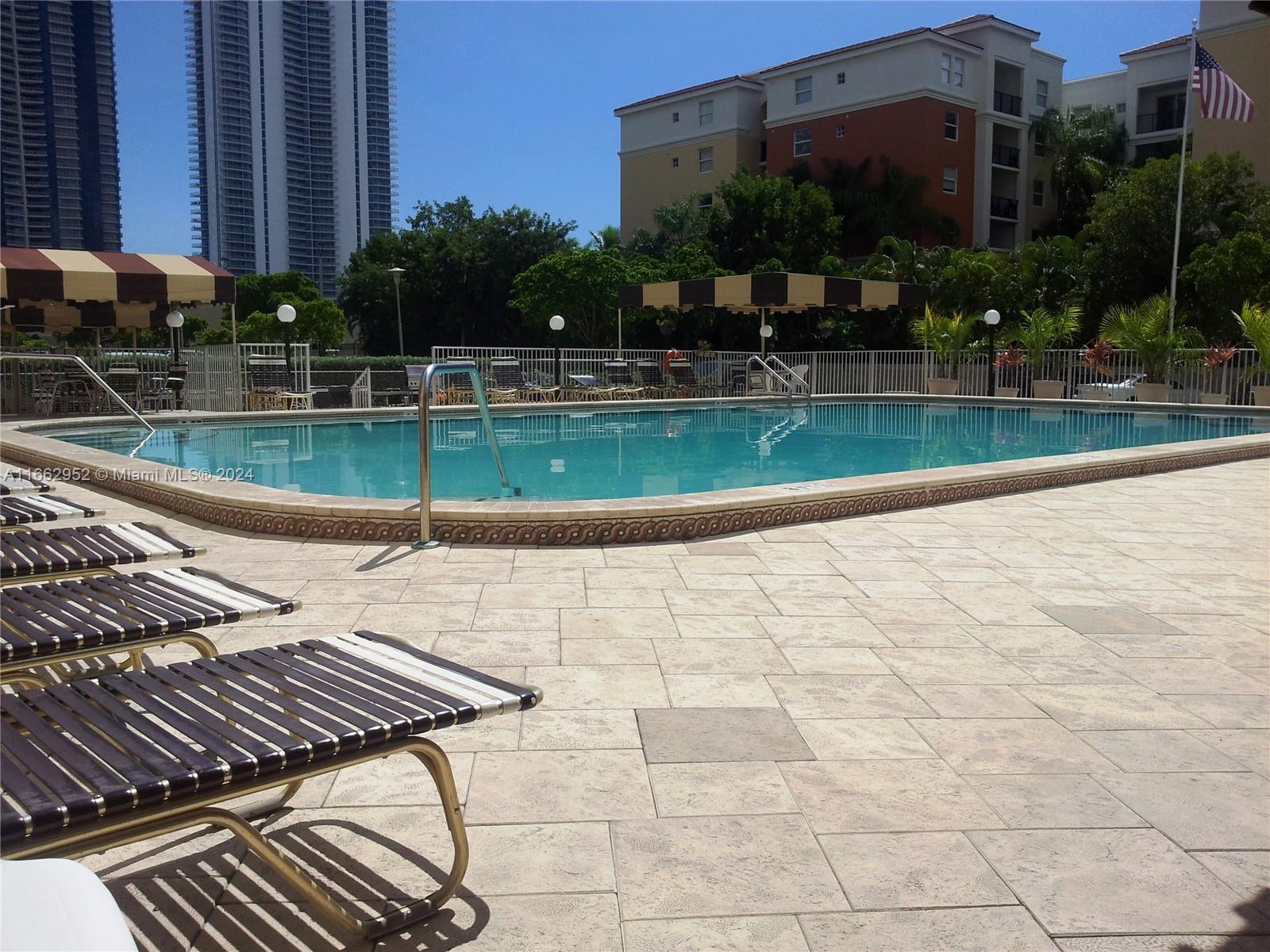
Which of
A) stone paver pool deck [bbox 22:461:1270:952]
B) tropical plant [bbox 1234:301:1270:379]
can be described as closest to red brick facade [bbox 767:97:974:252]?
tropical plant [bbox 1234:301:1270:379]

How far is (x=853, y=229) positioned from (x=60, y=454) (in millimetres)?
26084

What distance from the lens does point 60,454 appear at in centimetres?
863

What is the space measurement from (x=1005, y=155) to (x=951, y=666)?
3347cm

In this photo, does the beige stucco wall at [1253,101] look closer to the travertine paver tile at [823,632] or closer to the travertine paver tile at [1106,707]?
the travertine paver tile at [823,632]

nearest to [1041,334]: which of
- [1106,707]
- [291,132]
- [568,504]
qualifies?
[568,504]

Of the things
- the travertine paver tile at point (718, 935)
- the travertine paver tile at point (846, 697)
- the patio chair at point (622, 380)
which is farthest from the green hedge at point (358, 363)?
the travertine paver tile at point (718, 935)

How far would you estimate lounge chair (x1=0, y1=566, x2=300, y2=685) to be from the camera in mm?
2299

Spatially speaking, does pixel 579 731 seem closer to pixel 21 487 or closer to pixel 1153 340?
pixel 21 487

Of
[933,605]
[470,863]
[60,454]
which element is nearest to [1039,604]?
[933,605]

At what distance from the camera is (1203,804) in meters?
2.55

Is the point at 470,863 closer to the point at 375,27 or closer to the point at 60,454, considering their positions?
the point at 60,454

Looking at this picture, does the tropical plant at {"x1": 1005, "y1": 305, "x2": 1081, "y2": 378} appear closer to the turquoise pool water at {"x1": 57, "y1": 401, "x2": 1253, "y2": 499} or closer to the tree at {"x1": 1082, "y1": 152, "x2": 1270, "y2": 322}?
the turquoise pool water at {"x1": 57, "y1": 401, "x2": 1253, "y2": 499}

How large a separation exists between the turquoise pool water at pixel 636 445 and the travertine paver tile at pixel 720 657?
15.1 ft

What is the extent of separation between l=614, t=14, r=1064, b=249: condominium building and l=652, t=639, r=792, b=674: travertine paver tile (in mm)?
30149
